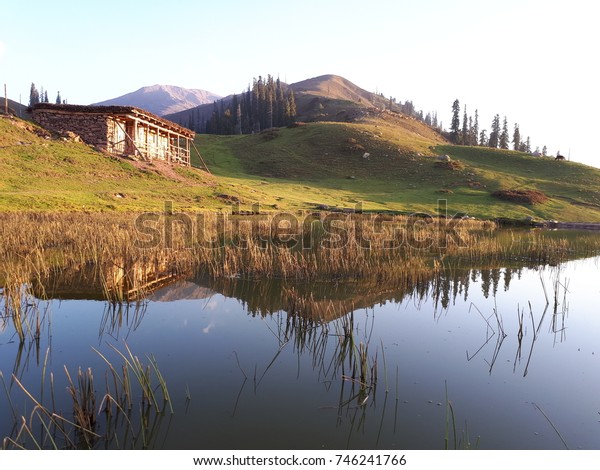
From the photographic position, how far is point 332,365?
21.5 ft

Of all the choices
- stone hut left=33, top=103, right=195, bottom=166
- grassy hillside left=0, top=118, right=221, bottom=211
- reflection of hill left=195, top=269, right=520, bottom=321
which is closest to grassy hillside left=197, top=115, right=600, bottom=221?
grassy hillside left=0, top=118, right=221, bottom=211

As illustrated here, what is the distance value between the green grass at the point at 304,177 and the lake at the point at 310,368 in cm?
1872

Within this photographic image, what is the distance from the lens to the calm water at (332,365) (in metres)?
4.80

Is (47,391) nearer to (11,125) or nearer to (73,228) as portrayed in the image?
(73,228)

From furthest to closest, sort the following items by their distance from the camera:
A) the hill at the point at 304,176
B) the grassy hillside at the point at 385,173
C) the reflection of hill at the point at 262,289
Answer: the grassy hillside at the point at 385,173 < the hill at the point at 304,176 < the reflection of hill at the point at 262,289

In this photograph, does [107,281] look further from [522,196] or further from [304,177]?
[304,177]

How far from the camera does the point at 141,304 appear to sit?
30.4 ft

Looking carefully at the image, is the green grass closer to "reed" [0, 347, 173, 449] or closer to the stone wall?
the stone wall

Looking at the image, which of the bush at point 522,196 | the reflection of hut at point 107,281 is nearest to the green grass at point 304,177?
the bush at point 522,196

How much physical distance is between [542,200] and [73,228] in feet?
155

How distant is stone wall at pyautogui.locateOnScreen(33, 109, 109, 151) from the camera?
38438 millimetres

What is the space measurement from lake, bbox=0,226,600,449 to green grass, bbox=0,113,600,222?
1872cm

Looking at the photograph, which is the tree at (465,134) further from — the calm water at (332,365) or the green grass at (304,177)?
the calm water at (332,365)

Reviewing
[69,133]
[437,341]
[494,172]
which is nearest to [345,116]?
[494,172]
